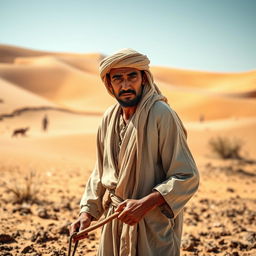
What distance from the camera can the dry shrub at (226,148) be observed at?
14.4m

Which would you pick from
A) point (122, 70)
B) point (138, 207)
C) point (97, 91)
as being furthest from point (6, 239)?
point (97, 91)

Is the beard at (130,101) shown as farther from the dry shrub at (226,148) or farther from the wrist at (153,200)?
the dry shrub at (226,148)

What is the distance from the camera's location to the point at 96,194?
2.46m

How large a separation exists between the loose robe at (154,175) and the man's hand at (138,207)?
0.05 metres

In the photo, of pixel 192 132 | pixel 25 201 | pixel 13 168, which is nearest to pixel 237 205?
pixel 25 201

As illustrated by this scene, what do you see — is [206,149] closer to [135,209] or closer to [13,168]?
[13,168]

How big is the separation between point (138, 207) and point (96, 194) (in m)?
0.54

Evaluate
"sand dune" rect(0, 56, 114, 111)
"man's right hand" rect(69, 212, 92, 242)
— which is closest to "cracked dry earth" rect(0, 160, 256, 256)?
"man's right hand" rect(69, 212, 92, 242)

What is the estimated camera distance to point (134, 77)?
2250 mm

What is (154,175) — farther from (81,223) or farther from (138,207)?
(81,223)

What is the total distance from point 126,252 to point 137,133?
0.70 metres

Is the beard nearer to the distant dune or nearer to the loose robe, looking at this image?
the loose robe

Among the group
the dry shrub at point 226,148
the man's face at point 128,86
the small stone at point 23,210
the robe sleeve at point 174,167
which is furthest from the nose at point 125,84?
the dry shrub at point 226,148

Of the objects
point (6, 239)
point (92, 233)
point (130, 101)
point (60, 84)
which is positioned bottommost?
point (92, 233)
